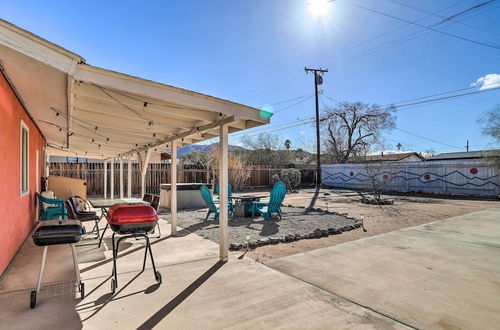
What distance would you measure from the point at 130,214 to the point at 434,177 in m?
18.2

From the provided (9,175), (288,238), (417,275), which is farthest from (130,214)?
(417,275)

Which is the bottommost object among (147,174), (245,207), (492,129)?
(245,207)

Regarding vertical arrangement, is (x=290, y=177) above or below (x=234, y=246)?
above

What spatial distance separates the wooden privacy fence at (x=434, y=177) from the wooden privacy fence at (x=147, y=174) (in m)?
6.22

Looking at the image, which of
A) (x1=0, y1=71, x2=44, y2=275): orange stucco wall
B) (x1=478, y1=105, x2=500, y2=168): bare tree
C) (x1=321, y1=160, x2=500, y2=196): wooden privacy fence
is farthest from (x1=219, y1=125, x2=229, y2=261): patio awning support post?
(x1=478, y1=105, x2=500, y2=168): bare tree

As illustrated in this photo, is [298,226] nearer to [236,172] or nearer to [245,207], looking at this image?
[245,207]

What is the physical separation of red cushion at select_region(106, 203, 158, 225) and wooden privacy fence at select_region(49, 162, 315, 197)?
12.6 meters

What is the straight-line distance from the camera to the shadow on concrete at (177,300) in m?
2.41

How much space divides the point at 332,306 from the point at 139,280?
2.20m

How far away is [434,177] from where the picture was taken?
1667cm

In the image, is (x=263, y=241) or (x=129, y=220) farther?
(x=263, y=241)

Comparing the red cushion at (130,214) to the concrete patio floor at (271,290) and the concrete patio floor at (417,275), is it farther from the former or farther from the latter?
the concrete patio floor at (417,275)

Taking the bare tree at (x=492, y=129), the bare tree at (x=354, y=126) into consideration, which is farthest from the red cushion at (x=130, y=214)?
the bare tree at (x=354, y=126)

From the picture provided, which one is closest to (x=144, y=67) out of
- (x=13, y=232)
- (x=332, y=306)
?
(x=13, y=232)
